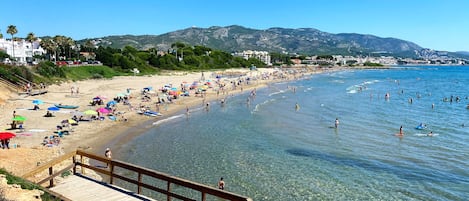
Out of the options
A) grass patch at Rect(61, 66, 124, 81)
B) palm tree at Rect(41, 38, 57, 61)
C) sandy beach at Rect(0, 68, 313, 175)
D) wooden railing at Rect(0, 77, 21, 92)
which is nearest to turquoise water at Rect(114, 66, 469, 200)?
sandy beach at Rect(0, 68, 313, 175)

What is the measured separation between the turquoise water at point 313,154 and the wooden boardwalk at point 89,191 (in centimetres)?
727

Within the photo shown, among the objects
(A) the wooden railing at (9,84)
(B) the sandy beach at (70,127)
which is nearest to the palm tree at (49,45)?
(B) the sandy beach at (70,127)

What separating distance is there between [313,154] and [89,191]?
52.9ft

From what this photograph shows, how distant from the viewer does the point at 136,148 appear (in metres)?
24.7

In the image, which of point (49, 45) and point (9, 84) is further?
point (49, 45)

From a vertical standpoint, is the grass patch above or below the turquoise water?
above

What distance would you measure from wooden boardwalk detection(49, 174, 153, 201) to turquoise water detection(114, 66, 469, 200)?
727 cm

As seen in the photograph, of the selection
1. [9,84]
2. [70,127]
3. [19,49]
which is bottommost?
[70,127]

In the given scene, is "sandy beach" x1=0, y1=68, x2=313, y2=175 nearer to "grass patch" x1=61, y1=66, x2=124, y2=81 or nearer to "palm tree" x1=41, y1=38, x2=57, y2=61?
"grass patch" x1=61, y1=66, x2=124, y2=81

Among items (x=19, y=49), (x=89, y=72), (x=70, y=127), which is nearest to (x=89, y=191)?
(x=70, y=127)

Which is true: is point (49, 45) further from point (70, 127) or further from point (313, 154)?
point (313, 154)

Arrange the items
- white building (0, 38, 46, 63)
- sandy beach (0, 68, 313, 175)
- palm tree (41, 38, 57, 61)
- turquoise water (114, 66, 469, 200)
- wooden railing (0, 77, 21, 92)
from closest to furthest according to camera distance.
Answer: turquoise water (114, 66, 469, 200), sandy beach (0, 68, 313, 175), wooden railing (0, 77, 21, 92), white building (0, 38, 46, 63), palm tree (41, 38, 57, 61)

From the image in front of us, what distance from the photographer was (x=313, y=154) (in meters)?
24.1

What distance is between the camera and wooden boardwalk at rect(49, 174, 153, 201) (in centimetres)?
1024
